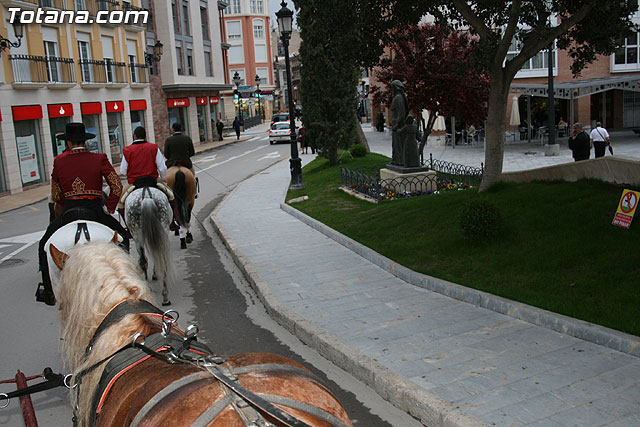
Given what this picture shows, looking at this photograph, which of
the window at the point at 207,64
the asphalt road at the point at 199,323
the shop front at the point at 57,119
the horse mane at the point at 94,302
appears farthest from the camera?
the window at the point at 207,64

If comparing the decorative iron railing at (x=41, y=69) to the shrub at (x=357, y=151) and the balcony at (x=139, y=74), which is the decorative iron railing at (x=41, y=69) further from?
the shrub at (x=357, y=151)

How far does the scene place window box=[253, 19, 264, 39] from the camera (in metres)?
92.2

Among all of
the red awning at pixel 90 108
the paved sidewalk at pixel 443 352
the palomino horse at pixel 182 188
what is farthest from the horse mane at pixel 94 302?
the red awning at pixel 90 108

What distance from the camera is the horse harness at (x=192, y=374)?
2104 millimetres

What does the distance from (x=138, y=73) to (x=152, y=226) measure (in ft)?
106

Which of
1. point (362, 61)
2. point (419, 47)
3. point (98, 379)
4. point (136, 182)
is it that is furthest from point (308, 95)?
point (98, 379)

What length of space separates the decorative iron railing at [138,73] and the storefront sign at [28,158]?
11.7m

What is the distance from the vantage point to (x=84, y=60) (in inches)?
1237

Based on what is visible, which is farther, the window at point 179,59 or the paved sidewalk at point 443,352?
the window at point 179,59

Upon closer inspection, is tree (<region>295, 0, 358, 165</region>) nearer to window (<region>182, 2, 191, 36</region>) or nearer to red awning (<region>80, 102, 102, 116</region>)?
red awning (<region>80, 102, 102, 116</region>)

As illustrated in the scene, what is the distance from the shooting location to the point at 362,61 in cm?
1259

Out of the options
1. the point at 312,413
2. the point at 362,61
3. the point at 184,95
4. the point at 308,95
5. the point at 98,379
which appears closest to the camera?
the point at 312,413

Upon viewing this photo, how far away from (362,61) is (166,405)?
36.8ft

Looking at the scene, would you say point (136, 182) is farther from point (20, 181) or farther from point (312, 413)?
point (20, 181)
